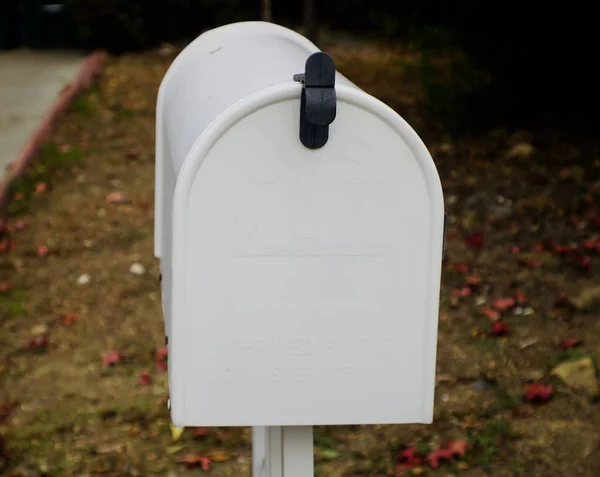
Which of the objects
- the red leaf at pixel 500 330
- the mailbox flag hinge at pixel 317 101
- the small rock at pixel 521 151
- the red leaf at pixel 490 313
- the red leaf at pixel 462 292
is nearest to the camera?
the mailbox flag hinge at pixel 317 101

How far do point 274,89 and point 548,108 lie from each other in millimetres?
5512

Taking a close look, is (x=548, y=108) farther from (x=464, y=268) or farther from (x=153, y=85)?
(x=153, y=85)

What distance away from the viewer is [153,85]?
28.0 ft

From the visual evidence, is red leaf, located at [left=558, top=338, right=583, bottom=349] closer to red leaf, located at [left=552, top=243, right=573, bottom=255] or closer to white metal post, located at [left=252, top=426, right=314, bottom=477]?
red leaf, located at [left=552, top=243, right=573, bottom=255]

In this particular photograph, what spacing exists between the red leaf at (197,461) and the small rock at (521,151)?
361cm

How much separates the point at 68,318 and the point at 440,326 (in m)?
1.71

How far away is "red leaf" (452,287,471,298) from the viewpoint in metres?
4.61

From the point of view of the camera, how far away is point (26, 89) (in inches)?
342

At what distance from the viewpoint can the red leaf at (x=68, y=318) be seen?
453 cm

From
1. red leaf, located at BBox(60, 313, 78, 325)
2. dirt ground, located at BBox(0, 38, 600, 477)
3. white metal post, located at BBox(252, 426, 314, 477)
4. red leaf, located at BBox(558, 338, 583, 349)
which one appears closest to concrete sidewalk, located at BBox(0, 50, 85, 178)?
dirt ground, located at BBox(0, 38, 600, 477)

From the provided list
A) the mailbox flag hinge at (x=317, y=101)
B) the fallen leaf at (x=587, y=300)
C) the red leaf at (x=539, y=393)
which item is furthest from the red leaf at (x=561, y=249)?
the mailbox flag hinge at (x=317, y=101)

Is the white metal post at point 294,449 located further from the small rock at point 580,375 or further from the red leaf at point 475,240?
the red leaf at point 475,240

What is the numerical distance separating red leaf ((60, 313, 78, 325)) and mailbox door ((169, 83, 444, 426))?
9.71ft

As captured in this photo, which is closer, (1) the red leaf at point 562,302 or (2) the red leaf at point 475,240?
(1) the red leaf at point 562,302
